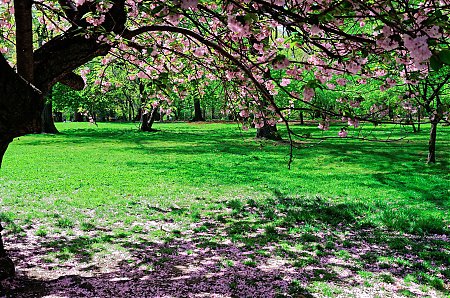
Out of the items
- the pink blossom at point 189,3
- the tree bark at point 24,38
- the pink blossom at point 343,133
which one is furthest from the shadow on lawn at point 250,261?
the pink blossom at point 189,3

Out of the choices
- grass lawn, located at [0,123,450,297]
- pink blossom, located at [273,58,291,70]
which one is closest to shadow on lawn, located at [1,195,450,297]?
grass lawn, located at [0,123,450,297]

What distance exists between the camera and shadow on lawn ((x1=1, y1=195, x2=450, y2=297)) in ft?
14.7

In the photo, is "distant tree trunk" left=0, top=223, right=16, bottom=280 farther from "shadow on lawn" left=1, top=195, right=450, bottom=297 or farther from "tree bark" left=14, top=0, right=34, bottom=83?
"tree bark" left=14, top=0, right=34, bottom=83

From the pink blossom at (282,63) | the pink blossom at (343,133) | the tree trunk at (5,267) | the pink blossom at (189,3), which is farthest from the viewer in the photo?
the tree trunk at (5,267)

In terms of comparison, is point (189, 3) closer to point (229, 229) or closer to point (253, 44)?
point (253, 44)

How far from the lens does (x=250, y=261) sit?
17.4 ft

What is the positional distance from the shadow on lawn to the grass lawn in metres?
0.02

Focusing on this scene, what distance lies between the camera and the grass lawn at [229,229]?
4.64 m

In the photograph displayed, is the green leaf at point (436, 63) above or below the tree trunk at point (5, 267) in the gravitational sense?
above

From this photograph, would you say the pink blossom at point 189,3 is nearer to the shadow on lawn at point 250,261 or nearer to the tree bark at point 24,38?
the tree bark at point 24,38

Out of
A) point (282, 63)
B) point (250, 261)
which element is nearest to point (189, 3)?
point (282, 63)

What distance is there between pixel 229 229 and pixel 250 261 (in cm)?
164

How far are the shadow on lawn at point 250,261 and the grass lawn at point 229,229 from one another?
0.02 m

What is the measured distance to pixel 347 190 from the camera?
9.80m
